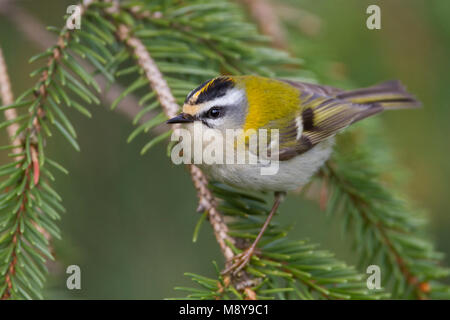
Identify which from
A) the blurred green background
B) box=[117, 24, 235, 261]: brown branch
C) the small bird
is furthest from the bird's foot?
the blurred green background

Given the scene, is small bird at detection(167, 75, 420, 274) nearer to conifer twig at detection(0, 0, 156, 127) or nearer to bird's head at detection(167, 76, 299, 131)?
bird's head at detection(167, 76, 299, 131)

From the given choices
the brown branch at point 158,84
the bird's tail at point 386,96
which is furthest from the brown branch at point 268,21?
the brown branch at point 158,84

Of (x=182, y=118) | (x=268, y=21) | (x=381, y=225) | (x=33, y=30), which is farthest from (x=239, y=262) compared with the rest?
(x=33, y=30)

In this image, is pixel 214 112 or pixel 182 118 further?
pixel 214 112

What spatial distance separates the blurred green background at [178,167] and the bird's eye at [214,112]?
1.57 feet

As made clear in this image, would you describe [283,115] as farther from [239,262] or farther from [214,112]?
[239,262]

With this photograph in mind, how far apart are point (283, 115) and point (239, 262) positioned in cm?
70

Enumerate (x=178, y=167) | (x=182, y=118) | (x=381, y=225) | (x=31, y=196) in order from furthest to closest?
(x=178, y=167) < (x=381, y=225) < (x=182, y=118) < (x=31, y=196)

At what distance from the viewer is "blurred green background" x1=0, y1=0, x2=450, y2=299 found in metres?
1.89

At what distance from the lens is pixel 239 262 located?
1212 mm

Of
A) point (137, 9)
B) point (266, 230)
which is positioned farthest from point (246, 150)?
point (137, 9)

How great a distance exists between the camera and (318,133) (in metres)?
1.84

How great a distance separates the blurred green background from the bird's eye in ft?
1.57

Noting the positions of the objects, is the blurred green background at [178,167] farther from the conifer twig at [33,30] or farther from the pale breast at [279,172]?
the pale breast at [279,172]
